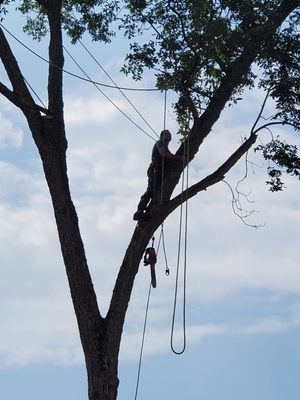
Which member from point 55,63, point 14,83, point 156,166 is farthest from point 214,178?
point 14,83

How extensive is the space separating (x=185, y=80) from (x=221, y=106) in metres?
0.76

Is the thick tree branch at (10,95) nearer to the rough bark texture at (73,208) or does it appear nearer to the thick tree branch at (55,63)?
the rough bark texture at (73,208)

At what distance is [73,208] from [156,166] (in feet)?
3.61

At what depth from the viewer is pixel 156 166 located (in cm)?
973

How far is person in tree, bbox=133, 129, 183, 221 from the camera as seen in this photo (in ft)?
31.6

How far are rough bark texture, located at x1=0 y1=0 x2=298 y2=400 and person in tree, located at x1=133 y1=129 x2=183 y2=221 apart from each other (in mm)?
120

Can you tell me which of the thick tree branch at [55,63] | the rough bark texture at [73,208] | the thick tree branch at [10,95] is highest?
the thick tree branch at [55,63]

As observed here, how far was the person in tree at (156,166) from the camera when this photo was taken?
9.62 meters

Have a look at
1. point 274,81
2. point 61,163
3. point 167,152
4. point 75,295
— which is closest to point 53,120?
→ point 61,163

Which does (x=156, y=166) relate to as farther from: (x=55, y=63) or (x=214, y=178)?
(x=55, y=63)

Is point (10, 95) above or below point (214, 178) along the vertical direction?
above

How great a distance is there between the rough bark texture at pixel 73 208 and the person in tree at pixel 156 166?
0.39ft

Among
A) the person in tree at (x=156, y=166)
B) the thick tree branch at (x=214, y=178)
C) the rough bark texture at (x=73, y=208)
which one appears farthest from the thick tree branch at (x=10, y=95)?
the thick tree branch at (x=214, y=178)

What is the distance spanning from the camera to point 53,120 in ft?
33.4
